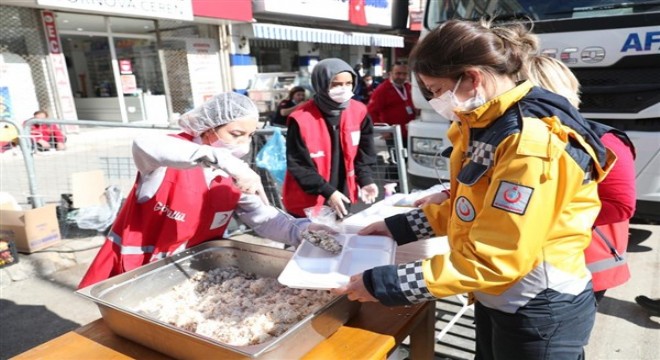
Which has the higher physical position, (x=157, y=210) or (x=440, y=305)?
(x=157, y=210)

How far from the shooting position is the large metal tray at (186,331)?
1.17m

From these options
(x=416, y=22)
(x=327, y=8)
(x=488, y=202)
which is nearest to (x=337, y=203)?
(x=488, y=202)

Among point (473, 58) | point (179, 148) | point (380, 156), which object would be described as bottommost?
point (380, 156)

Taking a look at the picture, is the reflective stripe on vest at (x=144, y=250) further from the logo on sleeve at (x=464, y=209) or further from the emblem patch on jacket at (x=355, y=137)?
the emblem patch on jacket at (x=355, y=137)

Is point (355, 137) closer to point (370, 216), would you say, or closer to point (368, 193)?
point (368, 193)

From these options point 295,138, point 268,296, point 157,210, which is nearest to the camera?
point 268,296

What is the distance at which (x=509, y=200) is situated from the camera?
3.66ft

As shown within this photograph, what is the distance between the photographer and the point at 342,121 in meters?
3.04

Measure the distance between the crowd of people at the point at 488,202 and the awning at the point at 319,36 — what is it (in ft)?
40.5

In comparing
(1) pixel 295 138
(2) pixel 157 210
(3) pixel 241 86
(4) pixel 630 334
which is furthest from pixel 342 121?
(3) pixel 241 86

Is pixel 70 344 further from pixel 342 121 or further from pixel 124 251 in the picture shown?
pixel 342 121

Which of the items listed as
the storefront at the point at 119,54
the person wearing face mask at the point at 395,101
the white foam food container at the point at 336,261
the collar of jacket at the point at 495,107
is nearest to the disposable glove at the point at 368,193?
the white foam food container at the point at 336,261

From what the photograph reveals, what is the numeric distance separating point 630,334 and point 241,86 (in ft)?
44.1

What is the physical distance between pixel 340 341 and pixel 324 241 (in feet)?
1.22
